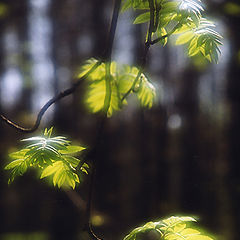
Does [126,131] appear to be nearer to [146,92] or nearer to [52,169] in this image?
[146,92]

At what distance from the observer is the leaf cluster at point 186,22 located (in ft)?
3.87

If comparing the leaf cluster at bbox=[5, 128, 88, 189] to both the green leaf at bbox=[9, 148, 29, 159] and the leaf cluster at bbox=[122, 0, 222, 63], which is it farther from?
the leaf cluster at bbox=[122, 0, 222, 63]

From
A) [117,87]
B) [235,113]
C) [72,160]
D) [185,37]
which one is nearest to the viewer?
[72,160]

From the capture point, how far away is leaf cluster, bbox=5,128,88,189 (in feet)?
3.85

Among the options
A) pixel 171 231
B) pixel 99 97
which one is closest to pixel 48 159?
pixel 171 231

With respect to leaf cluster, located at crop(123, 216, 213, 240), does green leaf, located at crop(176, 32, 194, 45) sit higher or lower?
higher

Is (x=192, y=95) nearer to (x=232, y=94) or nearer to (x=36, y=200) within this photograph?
(x=232, y=94)

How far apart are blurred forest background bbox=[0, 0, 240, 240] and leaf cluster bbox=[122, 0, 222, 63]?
33.5 ft

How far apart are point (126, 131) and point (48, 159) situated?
1566 cm

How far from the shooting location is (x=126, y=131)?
16.8 m

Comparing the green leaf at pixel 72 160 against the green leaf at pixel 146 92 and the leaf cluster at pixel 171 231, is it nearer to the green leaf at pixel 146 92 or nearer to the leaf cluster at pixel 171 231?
the leaf cluster at pixel 171 231

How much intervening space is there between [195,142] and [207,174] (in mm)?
1556

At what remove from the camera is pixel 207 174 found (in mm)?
14062

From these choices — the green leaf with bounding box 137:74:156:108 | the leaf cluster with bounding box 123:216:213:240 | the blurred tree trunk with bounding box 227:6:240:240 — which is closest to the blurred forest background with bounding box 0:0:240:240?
the blurred tree trunk with bounding box 227:6:240:240
